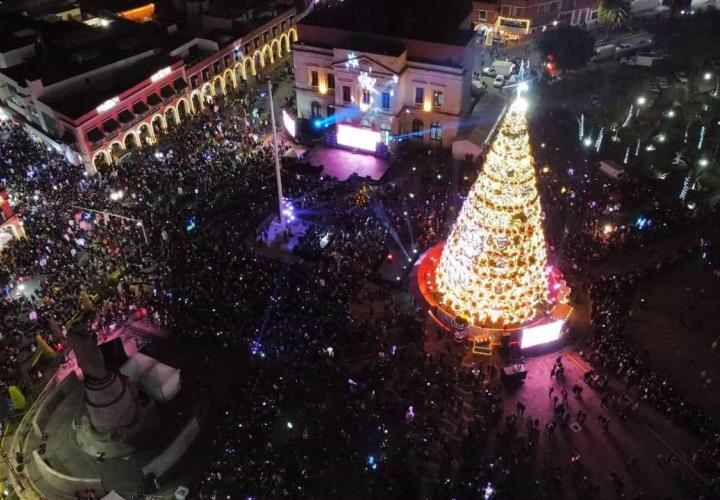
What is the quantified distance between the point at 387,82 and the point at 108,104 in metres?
20.0

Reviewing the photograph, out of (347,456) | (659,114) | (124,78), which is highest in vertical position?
(124,78)

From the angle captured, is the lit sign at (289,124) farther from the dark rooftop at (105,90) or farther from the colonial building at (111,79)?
the dark rooftop at (105,90)

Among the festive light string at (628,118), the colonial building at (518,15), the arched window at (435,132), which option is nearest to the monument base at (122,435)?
the arched window at (435,132)

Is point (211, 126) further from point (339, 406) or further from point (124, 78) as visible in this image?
point (339, 406)

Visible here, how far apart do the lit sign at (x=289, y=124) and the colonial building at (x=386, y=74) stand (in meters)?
1.83

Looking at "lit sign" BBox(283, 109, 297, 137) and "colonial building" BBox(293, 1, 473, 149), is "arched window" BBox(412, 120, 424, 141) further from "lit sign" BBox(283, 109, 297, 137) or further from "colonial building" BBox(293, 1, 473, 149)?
"lit sign" BBox(283, 109, 297, 137)

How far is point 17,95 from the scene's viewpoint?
149 ft

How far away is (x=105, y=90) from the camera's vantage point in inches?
1763

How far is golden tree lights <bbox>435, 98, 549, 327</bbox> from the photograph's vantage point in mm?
24500

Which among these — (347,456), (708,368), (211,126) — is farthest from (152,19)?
(708,368)

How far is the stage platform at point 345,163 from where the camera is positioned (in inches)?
1689

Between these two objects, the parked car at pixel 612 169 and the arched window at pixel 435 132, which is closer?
the parked car at pixel 612 169

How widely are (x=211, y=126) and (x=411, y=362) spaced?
Answer: 27.3 m

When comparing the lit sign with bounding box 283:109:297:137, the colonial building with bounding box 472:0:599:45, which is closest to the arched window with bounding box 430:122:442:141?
the lit sign with bounding box 283:109:297:137
